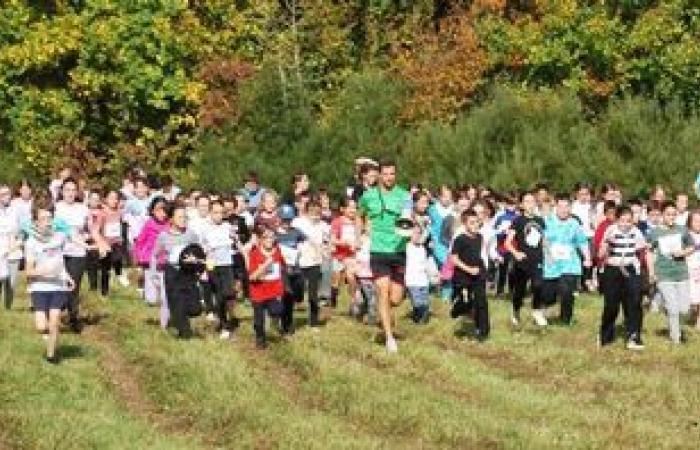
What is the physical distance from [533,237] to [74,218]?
7.05 m

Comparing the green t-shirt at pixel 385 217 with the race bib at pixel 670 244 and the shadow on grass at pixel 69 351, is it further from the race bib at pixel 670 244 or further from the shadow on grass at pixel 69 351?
the shadow on grass at pixel 69 351

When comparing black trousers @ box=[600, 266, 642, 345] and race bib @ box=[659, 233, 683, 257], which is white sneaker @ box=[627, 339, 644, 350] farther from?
race bib @ box=[659, 233, 683, 257]

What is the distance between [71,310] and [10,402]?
18.1 ft

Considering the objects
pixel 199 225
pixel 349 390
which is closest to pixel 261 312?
pixel 199 225

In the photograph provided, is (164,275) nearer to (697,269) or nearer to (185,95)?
(697,269)

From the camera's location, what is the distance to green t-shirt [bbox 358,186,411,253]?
20.3 metres

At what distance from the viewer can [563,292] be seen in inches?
904

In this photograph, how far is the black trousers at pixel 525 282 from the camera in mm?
23062

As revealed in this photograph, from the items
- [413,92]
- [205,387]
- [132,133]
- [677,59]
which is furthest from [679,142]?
[205,387]

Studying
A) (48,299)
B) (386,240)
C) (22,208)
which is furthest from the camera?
(22,208)

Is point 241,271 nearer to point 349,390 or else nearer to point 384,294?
point 384,294

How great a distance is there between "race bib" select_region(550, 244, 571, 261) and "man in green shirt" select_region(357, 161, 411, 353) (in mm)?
3238

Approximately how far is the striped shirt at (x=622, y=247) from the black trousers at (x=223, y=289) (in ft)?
18.4

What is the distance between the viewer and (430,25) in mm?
54938
